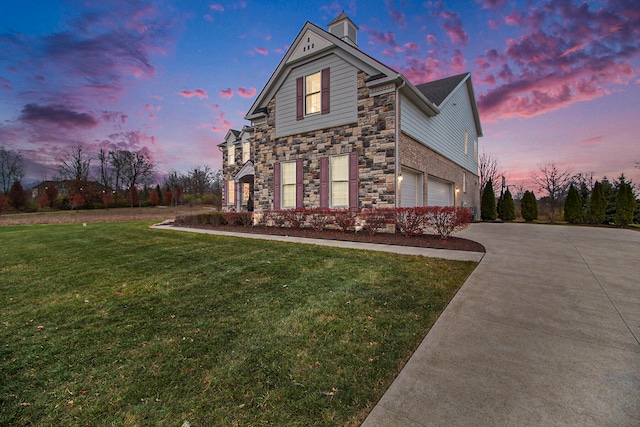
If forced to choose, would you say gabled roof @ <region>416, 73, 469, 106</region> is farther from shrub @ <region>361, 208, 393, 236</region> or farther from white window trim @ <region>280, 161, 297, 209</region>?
white window trim @ <region>280, 161, 297, 209</region>

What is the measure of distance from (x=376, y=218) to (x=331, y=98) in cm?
509

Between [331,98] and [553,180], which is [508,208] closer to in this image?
[553,180]

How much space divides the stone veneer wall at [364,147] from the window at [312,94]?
1039 millimetres

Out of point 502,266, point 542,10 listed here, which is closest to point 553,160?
point 542,10

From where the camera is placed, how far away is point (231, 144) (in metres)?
20.0

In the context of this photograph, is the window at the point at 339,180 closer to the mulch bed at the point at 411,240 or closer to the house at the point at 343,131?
the house at the point at 343,131

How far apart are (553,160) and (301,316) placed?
3203 cm

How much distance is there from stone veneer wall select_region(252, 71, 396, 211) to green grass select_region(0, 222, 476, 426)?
4495mm

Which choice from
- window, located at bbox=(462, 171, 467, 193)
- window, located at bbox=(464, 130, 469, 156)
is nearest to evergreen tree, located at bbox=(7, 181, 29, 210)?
window, located at bbox=(462, 171, 467, 193)

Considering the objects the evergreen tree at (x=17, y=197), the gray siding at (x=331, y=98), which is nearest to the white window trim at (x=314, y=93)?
the gray siding at (x=331, y=98)

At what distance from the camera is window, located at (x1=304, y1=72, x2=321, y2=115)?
34.2 feet

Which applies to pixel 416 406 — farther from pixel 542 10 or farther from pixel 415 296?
pixel 542 10

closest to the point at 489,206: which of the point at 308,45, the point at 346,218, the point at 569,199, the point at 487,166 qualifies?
the point at 569,199

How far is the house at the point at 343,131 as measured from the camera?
8922 mm
